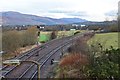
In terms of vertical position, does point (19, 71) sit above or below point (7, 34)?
below

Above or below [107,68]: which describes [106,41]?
above

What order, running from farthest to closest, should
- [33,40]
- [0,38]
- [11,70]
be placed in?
[33,40] → [0,38] → [11,70]

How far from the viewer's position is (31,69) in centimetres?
3709

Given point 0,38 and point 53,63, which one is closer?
point 53,63

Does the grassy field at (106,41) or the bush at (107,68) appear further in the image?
the grassy field at (106,41)

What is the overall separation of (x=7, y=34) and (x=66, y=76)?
32117 millimetres

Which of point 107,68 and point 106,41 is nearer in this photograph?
point 107,68

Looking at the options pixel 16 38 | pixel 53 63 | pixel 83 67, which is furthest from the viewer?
pixel 16 38

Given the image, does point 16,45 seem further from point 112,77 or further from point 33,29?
point 112,77

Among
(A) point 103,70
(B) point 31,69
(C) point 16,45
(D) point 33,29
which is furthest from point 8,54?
(A) point 103,70

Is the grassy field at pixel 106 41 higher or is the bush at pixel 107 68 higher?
the grassy field at pixel 106 41

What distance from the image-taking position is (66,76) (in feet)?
93.4

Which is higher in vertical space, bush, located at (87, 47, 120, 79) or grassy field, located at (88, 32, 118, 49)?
grassy field, located at (88, 32, 118, 49)

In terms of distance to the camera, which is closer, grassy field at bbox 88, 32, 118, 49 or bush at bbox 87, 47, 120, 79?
bush at bbox 87, 47, 120, 79
